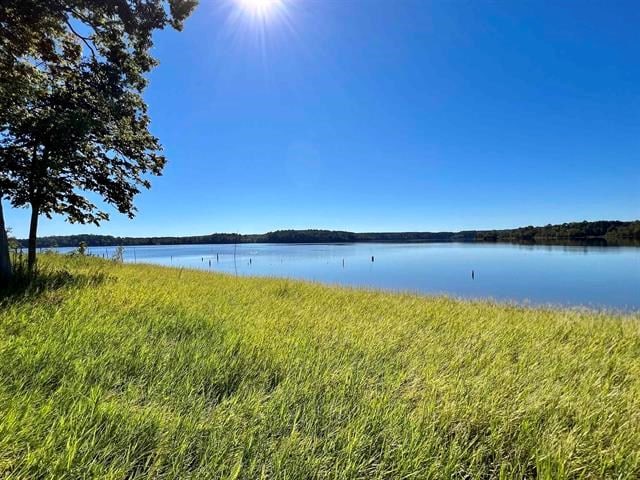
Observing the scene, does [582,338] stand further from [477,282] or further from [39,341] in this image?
[477,282]

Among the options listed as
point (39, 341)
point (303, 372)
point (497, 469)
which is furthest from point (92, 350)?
point (497, 469)

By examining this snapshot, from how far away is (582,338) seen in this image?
5.81 m

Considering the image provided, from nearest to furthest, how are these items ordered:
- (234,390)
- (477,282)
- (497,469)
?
(497,469) < (234,390) < (477,282)

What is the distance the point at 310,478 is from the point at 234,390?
4.71 ft

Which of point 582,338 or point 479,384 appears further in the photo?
point 582,338

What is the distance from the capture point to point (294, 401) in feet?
9.94

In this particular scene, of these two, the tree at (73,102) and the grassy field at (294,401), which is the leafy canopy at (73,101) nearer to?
the tree at (73,102)

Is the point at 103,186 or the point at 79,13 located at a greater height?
the point at 79,13

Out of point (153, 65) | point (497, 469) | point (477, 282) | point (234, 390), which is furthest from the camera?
point (477, 282)

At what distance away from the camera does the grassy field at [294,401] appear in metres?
2.23

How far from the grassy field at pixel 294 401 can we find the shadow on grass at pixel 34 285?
1.45 feet

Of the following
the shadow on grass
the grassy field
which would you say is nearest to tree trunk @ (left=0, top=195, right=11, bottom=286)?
the shadow on grass

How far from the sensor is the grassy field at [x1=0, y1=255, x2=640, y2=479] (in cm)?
223

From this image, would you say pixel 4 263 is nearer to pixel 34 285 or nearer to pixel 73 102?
pixel 34 285
